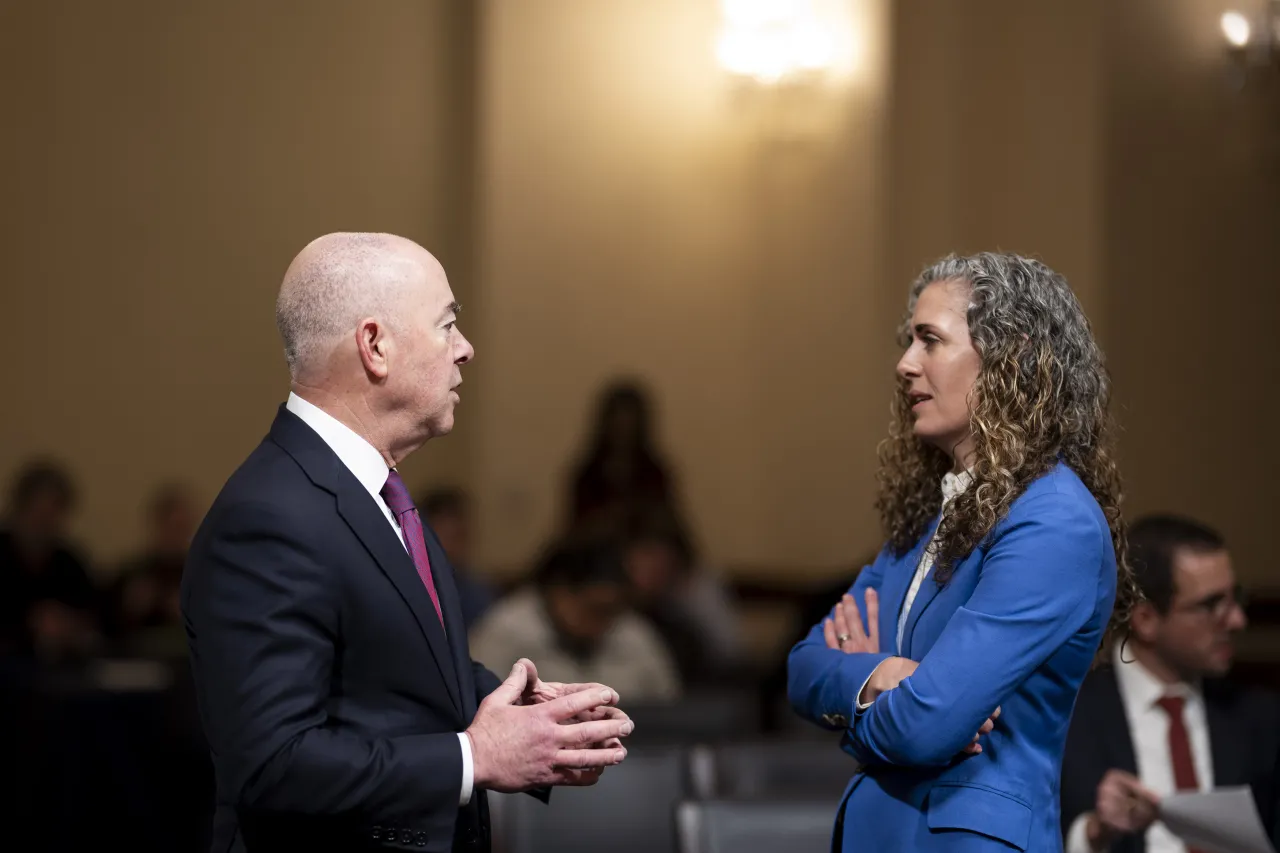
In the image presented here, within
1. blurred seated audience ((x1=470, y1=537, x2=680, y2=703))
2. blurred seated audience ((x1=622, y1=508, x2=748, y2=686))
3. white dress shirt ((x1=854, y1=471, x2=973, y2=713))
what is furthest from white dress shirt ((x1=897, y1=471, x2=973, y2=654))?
blurred seated audience ((x1=622, y1=508, x2=748, y2=686))

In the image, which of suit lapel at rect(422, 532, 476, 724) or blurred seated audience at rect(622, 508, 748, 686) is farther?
blurred seated audience at rect(622, 508, 748, 686)

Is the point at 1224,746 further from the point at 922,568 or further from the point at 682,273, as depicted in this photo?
the point at 682,273

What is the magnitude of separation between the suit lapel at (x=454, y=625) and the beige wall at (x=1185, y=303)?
4.58m

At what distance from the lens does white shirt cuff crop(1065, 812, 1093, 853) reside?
2779mm

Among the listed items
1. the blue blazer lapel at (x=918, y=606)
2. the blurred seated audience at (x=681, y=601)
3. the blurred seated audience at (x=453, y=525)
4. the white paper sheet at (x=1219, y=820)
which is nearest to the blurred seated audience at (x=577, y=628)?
the blurred seated audience at (x=681, y=601)

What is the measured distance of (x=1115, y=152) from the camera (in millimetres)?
6203

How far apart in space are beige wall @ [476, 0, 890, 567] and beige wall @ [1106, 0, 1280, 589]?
57.2 inches

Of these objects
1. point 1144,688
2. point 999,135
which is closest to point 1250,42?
point 999,135

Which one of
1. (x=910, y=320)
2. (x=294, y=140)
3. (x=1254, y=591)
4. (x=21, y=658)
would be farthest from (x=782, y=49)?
(x=910, y=320)

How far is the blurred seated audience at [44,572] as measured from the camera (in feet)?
18.9

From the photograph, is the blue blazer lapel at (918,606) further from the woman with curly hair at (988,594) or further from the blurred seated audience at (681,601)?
the blurred seated audience at (681,601)

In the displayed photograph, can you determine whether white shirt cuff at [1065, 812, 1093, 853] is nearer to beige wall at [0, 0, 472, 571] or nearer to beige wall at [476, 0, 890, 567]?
beige wall at [476, 0, 890, 567]

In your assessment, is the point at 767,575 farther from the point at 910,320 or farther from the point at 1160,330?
the point at 910,320

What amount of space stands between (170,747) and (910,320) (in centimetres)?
330
